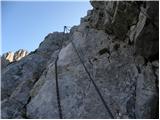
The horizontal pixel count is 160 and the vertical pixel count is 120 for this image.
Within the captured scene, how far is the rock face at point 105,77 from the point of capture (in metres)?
12.0

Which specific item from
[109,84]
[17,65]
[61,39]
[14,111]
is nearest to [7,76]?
[17,65]

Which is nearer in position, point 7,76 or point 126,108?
point 126,108

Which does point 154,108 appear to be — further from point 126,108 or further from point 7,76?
point 7,76

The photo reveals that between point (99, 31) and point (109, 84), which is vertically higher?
point (99, 31)

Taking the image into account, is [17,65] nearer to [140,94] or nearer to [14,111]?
[14,111]

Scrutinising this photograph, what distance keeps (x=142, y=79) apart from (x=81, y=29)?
8.75m

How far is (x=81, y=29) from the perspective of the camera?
819 inches

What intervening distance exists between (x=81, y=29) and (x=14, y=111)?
31.1 feet

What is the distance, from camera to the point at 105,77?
13969mm

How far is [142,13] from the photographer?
535 inches

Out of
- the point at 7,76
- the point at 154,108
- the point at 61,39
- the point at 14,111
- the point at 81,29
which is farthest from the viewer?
the point at 61,39

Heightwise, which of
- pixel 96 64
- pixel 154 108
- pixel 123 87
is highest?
pixel 96 64

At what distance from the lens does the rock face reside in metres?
12.0

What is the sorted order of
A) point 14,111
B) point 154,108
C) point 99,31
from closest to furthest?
point 154,108 < point 14,111 < point 99,31
